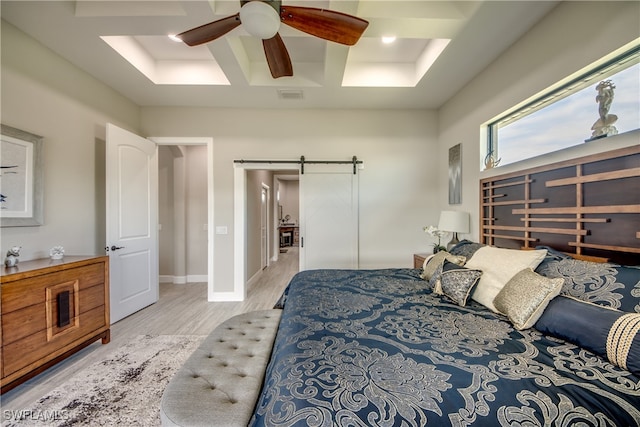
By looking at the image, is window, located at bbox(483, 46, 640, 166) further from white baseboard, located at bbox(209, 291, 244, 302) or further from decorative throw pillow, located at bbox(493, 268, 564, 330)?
white baseboard, located at bbox(209, 291, 244, 302)

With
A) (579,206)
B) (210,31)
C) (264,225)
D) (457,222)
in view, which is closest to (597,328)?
(579,206)

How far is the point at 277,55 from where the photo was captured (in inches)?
82.7

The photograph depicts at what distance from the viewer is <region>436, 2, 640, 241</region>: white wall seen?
5.39 ft

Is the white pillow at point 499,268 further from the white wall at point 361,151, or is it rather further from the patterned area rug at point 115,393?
the patterned area rug at point 115,393

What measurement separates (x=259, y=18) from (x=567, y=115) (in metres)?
2.40

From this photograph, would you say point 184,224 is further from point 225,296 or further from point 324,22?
point 324,22

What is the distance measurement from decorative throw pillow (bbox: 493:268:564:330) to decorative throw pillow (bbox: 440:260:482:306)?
22 centimetres

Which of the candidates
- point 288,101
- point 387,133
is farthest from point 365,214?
point 288,101

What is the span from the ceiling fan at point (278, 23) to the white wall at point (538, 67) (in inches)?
63.0

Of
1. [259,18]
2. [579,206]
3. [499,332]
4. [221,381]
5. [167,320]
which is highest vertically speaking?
[259,18]

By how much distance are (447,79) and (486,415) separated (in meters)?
3.43

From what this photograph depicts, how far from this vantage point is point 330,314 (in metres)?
1.56

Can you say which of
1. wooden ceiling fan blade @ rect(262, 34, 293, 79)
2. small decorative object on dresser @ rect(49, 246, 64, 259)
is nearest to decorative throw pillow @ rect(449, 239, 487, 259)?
wooden ceiling fan blade @ rect(262, 34, 293, 79)

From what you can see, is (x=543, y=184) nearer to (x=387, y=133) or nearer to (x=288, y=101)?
(x=387, y=133)
